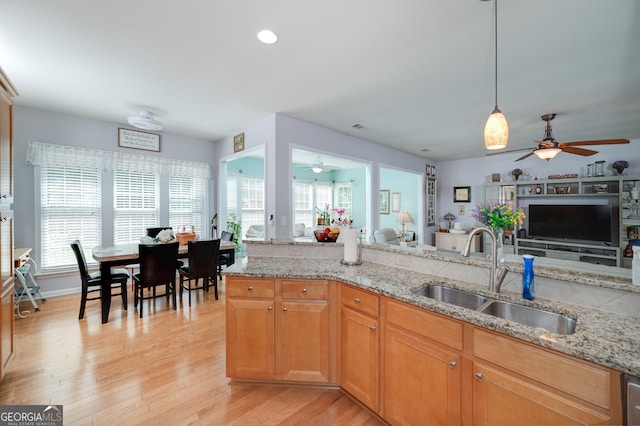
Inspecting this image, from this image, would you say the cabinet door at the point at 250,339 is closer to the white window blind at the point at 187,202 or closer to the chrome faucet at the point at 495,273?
the chrome faucet at the point at 495,273

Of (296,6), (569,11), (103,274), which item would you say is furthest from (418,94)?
(103,274)

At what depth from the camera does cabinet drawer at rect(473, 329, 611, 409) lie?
0.93 meters

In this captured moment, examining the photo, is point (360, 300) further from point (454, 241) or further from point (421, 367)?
point (454, 241)

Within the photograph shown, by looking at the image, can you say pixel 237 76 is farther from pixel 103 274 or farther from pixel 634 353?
pixel 634 353

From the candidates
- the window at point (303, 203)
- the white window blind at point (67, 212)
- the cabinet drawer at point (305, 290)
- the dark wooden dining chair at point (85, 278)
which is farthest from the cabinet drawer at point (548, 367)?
the window at point (303, 203)

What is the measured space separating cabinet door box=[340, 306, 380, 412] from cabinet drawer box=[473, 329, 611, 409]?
2.06ft

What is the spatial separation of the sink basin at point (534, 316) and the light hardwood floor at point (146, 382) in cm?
105

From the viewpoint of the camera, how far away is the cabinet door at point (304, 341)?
1.95 meters

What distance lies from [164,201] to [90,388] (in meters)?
3.40

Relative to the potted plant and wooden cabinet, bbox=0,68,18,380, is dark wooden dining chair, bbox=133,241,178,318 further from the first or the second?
the potted plant

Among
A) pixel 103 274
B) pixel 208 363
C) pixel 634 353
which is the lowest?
pixel 208 363

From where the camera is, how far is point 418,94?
306 centimetres

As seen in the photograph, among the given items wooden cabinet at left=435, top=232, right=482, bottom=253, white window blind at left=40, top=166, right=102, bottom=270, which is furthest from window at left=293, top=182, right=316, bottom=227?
white window blind at left=40, top=166, right=102, bottom=270

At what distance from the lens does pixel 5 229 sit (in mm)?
1967
